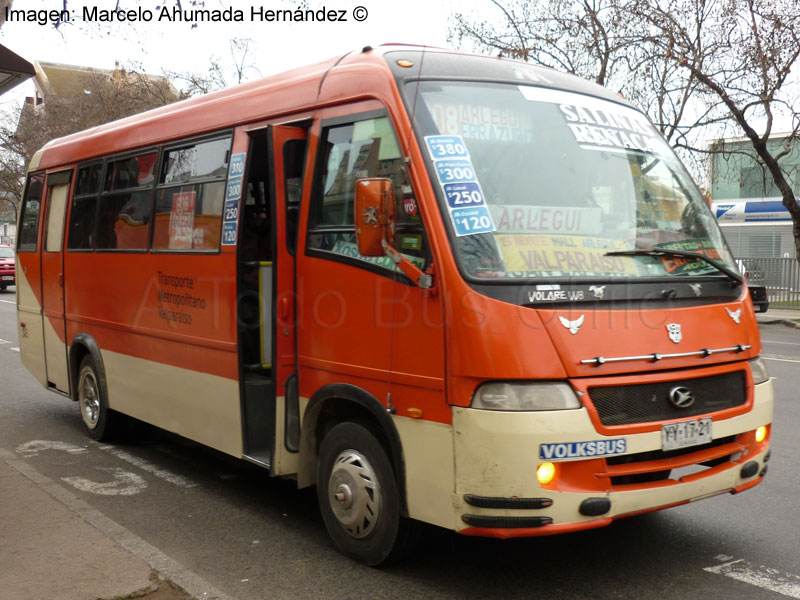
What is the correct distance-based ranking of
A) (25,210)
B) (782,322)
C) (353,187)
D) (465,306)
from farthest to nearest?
(782,322), (25,210), (353,187), (465,306)

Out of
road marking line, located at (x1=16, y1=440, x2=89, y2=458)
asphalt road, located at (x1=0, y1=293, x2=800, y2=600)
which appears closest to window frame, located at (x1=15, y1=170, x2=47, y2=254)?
road marking line, located at (x1=16, y1=440, x2=89, y2=458)

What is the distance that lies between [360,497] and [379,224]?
57.7 inches

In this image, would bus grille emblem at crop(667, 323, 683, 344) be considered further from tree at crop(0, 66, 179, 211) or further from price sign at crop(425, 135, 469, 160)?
tree at crop(0, 66, 179, 211)

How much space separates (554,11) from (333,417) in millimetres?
22743

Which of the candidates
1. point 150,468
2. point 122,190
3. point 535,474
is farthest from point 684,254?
point 122,190

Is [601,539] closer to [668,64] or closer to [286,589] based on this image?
[286,589]

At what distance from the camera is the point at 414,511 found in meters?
4.30

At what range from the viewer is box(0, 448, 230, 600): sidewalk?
4184 millimetres

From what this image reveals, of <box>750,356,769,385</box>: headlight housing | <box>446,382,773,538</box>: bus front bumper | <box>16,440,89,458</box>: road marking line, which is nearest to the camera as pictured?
<box>446,382,773,538</box>: bus front bumper

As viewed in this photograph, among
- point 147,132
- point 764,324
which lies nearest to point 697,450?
point 147,132

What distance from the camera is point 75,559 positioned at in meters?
4.58

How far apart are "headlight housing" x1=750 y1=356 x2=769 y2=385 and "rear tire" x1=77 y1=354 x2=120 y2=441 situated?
5.54 m

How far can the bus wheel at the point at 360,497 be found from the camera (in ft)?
14.8

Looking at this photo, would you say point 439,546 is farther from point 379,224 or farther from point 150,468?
point 150,468
